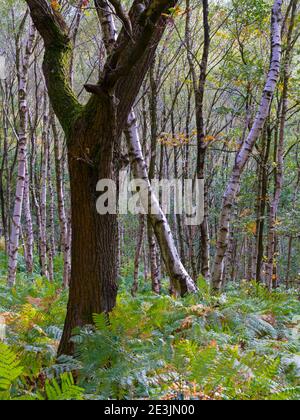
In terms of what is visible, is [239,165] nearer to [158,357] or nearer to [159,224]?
[159,224]

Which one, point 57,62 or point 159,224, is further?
point 159,224

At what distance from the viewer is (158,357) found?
3658 mm

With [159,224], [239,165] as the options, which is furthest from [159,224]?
[239,165]

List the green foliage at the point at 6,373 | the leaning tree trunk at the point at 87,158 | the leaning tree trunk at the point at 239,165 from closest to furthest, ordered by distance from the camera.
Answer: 1. the green foliage at the point at 6,373
2. the leaning tree trunk at the point at 87,158
3. the leaning tree trunk at the point at 239,165

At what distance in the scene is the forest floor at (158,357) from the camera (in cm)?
305

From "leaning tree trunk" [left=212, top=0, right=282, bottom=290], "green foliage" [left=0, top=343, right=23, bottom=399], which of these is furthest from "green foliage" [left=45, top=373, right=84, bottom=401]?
"leaning tree trunk" [left=212, top=0, right=282, bottom=290]

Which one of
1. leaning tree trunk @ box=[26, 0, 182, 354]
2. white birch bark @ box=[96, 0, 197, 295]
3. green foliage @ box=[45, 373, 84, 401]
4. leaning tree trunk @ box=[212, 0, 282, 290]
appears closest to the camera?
green foliage @ box=[45, 373, 84, 401]

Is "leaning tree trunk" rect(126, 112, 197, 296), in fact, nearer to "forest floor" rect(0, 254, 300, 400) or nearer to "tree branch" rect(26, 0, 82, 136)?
"forest floor" rect(0, 254, 300, 400)

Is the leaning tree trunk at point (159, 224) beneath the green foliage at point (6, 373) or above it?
above

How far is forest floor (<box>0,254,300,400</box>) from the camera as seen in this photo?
120 inches

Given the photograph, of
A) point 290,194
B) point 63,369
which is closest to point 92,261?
point 63,369

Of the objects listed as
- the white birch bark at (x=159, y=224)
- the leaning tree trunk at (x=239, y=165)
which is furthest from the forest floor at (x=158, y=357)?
the leaning tree trunk at (x=239, y=165)

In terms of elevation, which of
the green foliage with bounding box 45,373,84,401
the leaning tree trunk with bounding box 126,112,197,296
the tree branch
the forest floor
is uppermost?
the tree branch

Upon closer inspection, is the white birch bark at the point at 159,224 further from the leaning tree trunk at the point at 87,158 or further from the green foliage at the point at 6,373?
the green foliage at the point at 6,373
